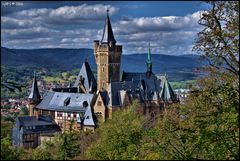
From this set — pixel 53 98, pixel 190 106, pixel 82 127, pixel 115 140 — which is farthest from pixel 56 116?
pixel 190 106

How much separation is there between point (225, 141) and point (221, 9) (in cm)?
364

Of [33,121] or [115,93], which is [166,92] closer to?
[115,93]

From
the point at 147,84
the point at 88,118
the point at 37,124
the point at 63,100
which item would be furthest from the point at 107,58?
the point at 37,124

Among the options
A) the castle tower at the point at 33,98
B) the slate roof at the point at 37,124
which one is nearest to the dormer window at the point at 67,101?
the slate roof at the point at 37,124

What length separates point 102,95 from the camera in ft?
219

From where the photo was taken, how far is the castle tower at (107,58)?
242ft

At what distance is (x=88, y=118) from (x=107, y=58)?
12275 mm

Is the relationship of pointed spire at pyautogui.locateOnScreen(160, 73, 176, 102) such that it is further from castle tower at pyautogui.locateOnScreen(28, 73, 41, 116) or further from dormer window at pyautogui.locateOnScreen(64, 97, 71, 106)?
castle tower at pyautogui.locateOnScreen(28, 73, 41, 116)

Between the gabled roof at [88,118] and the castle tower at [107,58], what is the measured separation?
283 inches

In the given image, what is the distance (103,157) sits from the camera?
28875mm

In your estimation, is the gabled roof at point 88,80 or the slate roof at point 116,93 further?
the gabled roof at point 88,80

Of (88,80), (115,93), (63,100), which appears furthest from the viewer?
(88,80)

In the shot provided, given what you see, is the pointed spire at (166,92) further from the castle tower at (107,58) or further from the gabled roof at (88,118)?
the gabled roof at (88,118)

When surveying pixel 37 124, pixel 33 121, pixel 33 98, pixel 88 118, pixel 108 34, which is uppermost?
pixel 108 34
